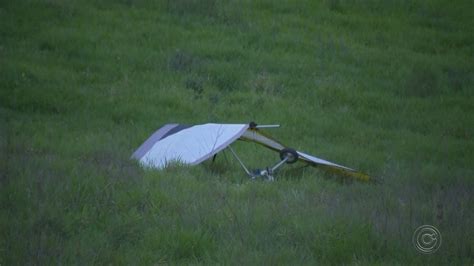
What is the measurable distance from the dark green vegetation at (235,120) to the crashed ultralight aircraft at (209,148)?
0.24m

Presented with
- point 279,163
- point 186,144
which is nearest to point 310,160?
point 279,163

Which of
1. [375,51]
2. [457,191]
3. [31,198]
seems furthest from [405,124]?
[31,198]

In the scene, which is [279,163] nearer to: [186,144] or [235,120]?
[186,144]

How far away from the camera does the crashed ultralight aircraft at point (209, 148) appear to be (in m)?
8.95

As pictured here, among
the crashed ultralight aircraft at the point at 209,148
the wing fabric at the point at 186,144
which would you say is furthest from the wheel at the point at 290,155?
the wing fabric at the point at 186,144

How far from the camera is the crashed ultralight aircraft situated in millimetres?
8953

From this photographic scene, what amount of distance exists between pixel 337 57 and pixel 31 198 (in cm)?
1113

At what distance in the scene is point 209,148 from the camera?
9039mm

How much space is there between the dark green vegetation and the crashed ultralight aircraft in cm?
24

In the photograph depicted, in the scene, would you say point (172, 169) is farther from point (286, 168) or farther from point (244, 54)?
point (244, 54)

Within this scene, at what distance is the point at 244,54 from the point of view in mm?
15789

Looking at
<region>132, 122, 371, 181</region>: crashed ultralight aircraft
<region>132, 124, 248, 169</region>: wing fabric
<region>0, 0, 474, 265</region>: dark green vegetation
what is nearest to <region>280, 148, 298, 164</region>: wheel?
<region>132, 122, 371, 181</region>: crashed ultralight aircraft

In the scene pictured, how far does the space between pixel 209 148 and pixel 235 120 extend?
145 inches

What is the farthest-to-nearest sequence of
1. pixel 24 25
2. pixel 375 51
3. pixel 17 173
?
pixel 375 51, pixel 24 25, pixel 17 173
